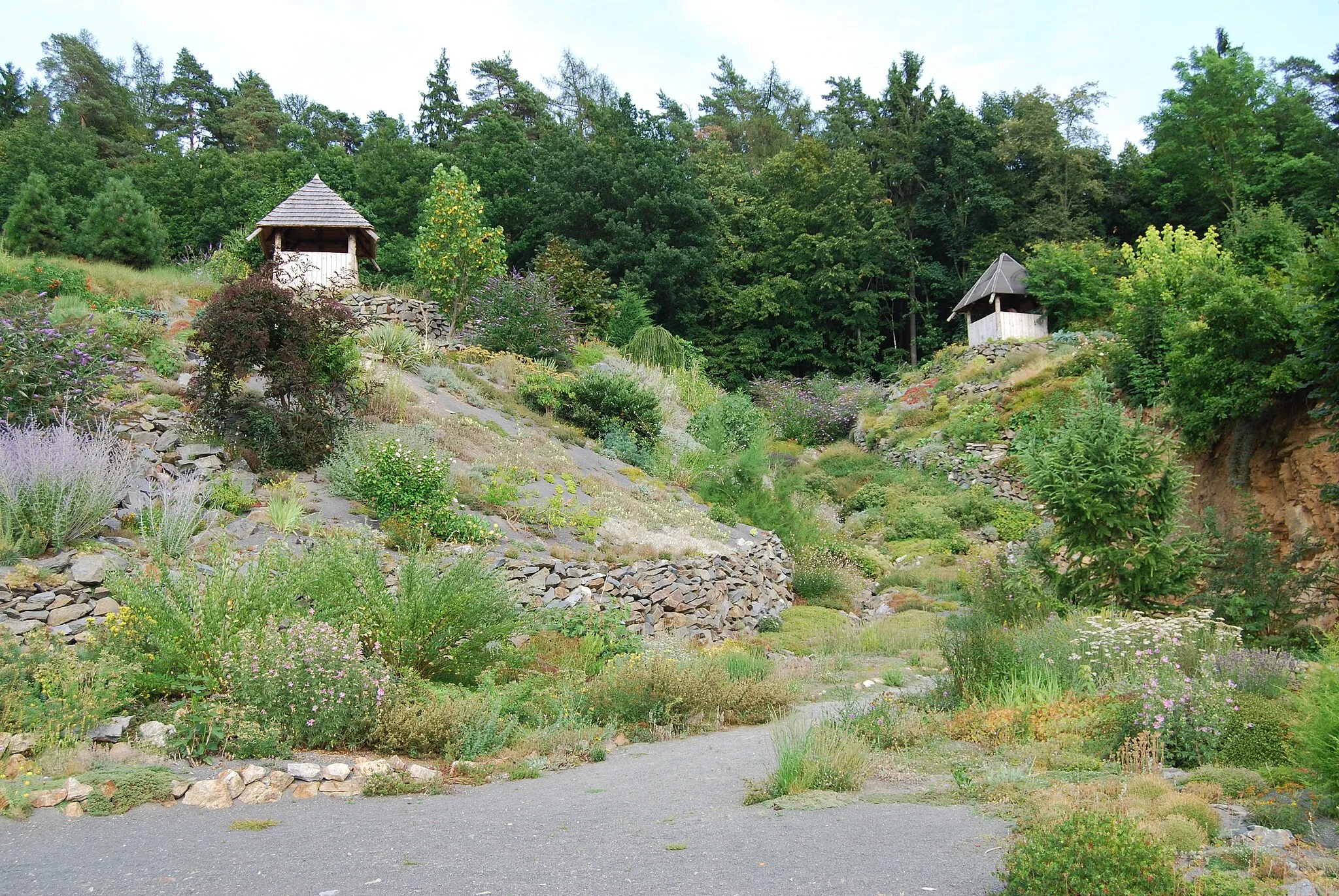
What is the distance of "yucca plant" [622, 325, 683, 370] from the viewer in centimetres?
2286

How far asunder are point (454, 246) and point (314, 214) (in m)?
4.28

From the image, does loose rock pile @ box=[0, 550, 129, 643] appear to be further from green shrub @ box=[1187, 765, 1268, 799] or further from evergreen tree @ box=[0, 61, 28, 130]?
evergreen tree @ box=[0, 61, 28, 130]

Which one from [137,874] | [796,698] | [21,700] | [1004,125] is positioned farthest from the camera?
[1004,125]

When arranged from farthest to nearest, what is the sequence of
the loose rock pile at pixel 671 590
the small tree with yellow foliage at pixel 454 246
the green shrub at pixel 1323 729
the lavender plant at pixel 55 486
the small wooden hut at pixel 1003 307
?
1. the small wooden hut at pixel 1003 307
2. the small tree with yellow foliage at pixel 454 246
3. the loose rock pile at pixel 671 590
4. the lavender plant at pixel 55 486
5. the green shrub at pixel 1323 729

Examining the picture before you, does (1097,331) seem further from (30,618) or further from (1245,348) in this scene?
(30,618)

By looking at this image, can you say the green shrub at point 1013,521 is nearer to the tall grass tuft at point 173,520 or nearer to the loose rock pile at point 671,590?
the loose rock pile at point 671,590

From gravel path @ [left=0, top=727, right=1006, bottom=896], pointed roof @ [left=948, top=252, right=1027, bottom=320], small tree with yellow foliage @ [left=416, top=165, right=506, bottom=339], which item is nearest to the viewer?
gravel path @ [left=0, top=727, right=1006, bottom=896]

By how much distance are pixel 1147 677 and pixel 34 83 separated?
50.3 m

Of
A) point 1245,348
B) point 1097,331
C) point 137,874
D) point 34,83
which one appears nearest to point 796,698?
point 137,874

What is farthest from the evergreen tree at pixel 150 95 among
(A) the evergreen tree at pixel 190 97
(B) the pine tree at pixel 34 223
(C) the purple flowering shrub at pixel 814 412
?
(C) the purple flowering shrub at pixel 814 412

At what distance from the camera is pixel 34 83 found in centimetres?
4006

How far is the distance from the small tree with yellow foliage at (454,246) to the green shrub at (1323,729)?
18.4m

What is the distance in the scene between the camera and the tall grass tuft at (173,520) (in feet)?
24.9

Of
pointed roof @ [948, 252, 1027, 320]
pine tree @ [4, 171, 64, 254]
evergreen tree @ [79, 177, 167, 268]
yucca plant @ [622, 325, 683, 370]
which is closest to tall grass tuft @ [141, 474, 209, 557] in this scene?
yucca plant @ [622, 325, 683, 370]
